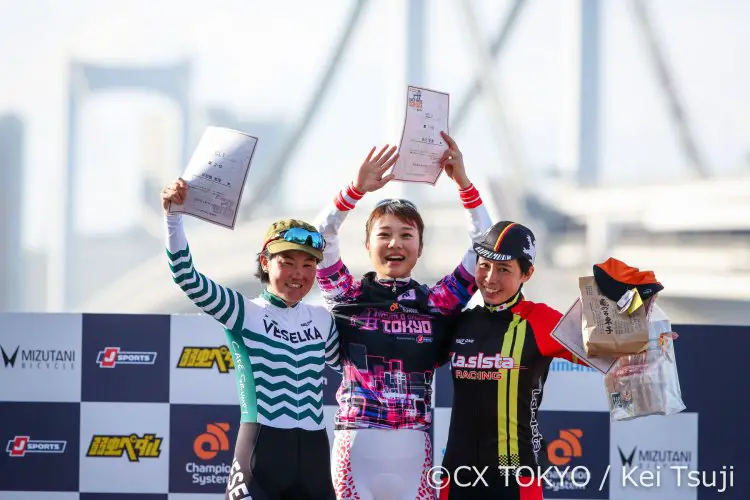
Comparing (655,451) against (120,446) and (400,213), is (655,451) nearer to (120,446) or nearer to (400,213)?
(400,213)

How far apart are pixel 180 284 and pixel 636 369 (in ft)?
4.74

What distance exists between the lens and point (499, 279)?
305 cm

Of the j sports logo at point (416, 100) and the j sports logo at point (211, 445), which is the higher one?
the j sports logo at point (416, 100)

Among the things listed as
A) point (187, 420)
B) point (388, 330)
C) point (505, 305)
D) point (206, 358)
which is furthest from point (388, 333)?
point (187, 420)

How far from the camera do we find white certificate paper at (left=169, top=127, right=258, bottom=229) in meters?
2.93

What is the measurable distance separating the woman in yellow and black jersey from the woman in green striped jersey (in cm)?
44

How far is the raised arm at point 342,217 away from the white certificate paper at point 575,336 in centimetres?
71

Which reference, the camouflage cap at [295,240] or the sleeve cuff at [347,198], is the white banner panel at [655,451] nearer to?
the sleeve cuff at [347,198]

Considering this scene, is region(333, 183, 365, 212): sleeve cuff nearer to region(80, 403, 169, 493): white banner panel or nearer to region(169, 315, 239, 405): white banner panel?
region(169, 315, 239, 405): white banner panel

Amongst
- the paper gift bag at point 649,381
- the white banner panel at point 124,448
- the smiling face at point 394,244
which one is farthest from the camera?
the white banner panel at point 124,448

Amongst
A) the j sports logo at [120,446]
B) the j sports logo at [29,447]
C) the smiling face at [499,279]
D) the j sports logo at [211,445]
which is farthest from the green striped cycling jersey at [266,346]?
the j sports logo at [29,447]

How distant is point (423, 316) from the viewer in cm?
317

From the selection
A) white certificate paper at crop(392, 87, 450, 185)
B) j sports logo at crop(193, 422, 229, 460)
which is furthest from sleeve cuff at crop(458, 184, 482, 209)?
j sports logo at crop(193, 422, 229, 460)

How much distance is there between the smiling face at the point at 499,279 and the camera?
10.0 feet
